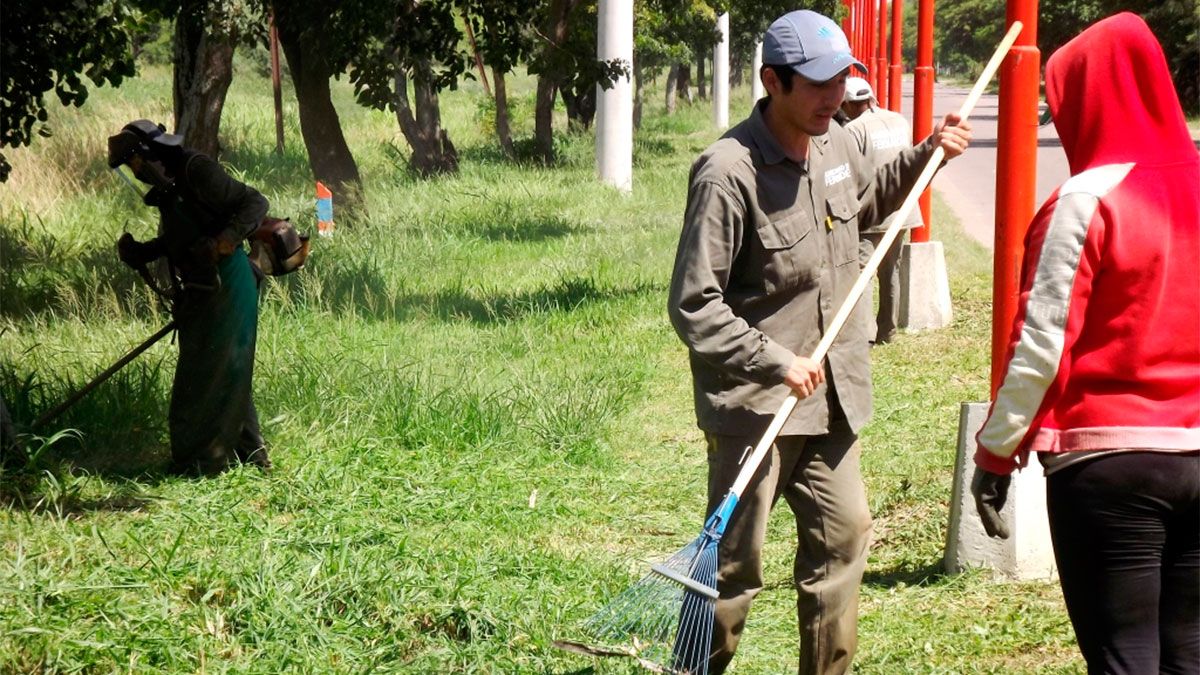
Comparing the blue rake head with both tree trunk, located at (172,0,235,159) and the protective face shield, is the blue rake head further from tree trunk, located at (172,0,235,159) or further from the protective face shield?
tree trunk, located at (172,0,235,159)

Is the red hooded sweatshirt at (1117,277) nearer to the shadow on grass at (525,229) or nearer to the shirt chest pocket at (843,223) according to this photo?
the shirt chest pocket at (843,223)

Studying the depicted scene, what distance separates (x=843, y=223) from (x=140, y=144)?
143 inches

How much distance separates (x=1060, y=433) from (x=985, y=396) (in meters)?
4.89

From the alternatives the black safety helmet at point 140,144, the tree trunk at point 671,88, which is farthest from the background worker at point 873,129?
the tree trunk at point 671,88

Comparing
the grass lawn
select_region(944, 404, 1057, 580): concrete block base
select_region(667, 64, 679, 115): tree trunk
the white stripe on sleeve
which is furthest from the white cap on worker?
select_region(667, 64, 679, 115): tree trunk

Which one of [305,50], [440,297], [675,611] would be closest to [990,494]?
[675,611]

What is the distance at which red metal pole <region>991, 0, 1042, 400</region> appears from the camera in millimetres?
5023

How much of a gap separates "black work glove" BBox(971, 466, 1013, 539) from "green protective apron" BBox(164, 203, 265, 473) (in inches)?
156

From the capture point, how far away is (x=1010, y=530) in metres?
5.17

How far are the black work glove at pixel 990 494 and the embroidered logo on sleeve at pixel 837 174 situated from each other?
0.98 m

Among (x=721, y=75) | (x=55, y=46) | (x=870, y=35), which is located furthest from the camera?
(x=721, y=75)

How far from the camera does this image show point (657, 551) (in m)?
5.75

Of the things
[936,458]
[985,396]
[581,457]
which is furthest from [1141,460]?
[985,396]

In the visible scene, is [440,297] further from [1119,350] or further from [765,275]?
[1119,350]
